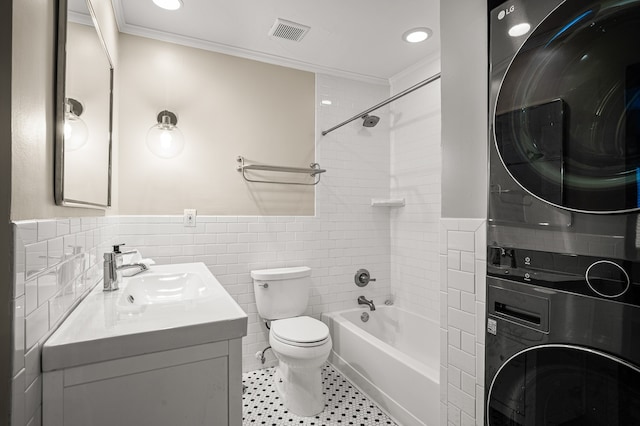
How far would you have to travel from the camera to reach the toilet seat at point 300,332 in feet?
6.54

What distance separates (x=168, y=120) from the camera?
7.25 feet

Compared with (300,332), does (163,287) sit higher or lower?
higher

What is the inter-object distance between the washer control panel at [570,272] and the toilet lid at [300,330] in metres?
1.22

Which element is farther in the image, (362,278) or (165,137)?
(362,278)

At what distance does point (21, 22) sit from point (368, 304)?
279 centimetres

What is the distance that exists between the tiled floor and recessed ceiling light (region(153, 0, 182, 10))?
2613mm

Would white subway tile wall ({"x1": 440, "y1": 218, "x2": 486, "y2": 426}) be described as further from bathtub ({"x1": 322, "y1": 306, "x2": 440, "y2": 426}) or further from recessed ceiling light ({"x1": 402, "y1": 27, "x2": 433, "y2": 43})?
recessed ceiling light ({"x1": 402, "y1": 27, "x2": 433, "y2": 43})

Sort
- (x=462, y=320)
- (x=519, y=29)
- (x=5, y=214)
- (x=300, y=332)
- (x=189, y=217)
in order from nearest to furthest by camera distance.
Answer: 1. (x=5, y=214)
2. (x=519, y=29)
3. (x=462, y=320)
4. (x=300, y=332)
5. (x=189, y=217)

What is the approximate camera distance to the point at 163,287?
171cm

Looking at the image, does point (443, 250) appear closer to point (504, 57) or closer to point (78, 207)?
point (504, 57)

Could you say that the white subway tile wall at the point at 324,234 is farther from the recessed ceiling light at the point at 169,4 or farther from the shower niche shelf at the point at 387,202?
the recessed ceiling light at the point at 169,4

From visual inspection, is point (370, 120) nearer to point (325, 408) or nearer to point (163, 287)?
point (163, 287)

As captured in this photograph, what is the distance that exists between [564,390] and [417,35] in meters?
2.29

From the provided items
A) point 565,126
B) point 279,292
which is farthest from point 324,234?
point 565,126
